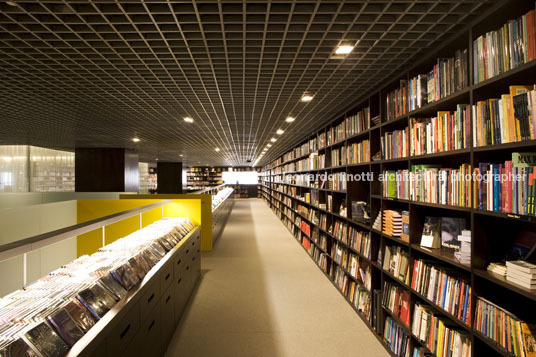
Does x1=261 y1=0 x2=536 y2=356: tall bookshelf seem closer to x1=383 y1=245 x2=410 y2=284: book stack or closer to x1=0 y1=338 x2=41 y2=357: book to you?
x1=383 y1=245 x2=410 y2=284: book stack

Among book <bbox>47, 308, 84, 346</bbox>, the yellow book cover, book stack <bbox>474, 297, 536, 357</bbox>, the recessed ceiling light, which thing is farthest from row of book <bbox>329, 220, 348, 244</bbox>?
book <bbox>47, 308, 84, 346</bbox>

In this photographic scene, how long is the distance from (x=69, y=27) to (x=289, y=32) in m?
1.54

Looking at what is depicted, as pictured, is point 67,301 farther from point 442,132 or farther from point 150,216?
point 150,216

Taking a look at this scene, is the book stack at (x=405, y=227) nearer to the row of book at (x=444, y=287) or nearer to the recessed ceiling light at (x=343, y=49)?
the row of book at (x=444, y=287)

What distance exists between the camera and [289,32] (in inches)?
82.9

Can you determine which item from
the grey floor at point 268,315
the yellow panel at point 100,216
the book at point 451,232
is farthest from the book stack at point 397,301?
the yellow panel at point 100,216

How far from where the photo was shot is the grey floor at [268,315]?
2.77m

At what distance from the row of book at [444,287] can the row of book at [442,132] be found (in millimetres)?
885

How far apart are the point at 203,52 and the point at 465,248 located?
96.3 inches

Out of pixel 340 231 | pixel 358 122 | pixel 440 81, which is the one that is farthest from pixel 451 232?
pixel 340 231

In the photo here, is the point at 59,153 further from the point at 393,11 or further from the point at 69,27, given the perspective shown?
the point at 393,11

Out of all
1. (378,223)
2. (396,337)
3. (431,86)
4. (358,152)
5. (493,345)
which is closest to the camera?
(493,345)

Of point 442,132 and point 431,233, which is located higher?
point 442,132

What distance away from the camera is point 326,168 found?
4965 millimetres
